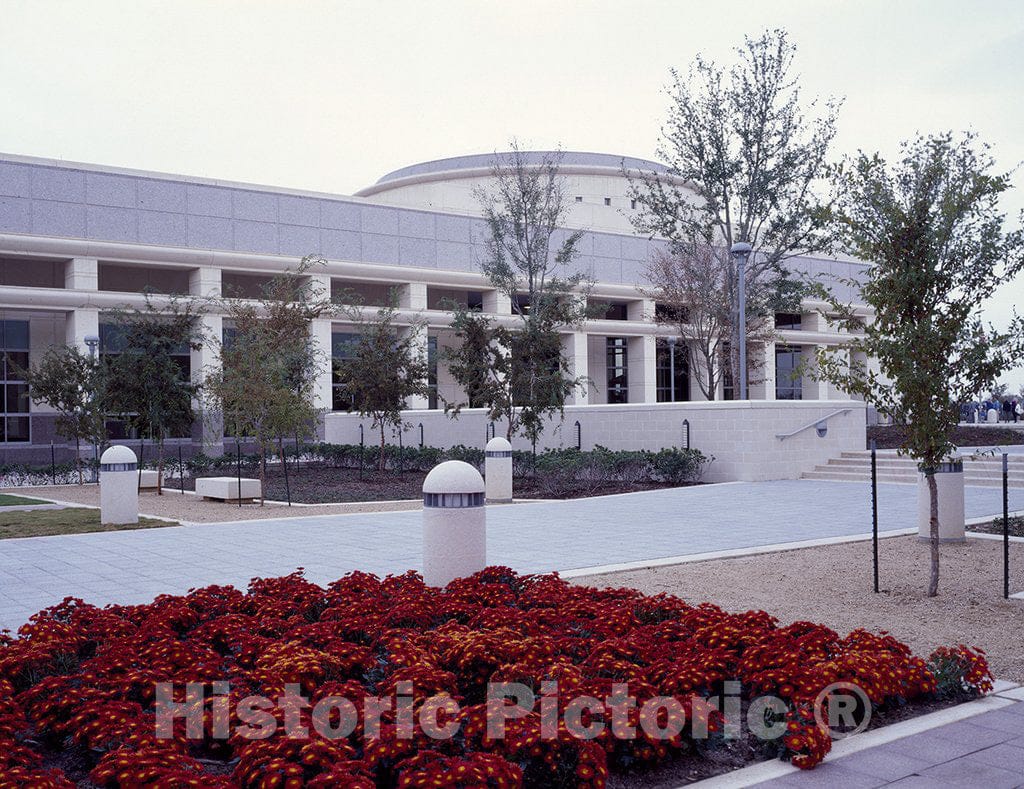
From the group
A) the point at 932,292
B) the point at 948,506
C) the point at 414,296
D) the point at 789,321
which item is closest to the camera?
Answer: the point at 932,292

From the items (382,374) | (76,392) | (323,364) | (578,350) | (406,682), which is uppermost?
(578,350)

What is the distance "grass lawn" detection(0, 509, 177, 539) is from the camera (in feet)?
46.9

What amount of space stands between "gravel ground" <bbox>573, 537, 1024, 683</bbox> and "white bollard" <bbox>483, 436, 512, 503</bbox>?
317 inches

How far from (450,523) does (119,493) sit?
884 cm

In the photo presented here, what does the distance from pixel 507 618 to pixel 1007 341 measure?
5132 millimetres

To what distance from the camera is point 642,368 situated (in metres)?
48.6

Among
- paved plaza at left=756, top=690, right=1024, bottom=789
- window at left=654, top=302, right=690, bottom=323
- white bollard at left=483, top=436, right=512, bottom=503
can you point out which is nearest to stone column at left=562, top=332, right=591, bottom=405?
window at left=654, top=302, right=690, bottom=323

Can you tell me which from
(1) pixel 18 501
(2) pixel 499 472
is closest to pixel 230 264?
(1) pixel 18 501

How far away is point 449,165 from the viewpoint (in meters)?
58.3

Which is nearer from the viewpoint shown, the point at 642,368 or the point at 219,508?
the point at 219,508

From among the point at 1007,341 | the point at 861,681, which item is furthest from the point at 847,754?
the point at 1007,341

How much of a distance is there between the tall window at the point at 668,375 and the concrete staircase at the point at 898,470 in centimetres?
2702

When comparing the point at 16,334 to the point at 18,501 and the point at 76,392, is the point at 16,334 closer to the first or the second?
the point at 76,392

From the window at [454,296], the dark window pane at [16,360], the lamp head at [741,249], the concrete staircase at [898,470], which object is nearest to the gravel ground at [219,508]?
the lamp head at [741,249]
